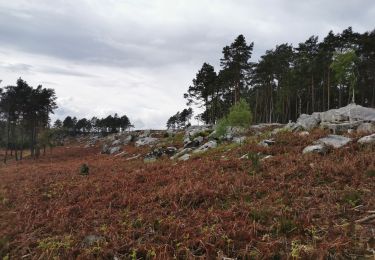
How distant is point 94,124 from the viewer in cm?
16000

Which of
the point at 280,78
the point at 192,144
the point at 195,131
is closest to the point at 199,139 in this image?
the point at 192,144

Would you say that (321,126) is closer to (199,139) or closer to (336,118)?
(336,118)

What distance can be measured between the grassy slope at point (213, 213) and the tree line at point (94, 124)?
12315 centimetres

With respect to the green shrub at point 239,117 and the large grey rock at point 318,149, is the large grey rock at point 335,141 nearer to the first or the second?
the large grey rock at point 318,149

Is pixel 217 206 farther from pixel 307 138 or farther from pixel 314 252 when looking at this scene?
pixel 307 138

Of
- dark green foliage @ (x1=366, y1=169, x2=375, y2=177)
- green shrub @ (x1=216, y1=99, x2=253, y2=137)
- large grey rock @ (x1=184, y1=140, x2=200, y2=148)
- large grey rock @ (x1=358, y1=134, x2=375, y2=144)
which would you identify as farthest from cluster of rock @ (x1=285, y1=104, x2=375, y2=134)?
dark green foliage @ (x1=366, y1=169, x2=375, y2=177)

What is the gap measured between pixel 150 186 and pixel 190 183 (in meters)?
2.20

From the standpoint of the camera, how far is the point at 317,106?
2790 inches

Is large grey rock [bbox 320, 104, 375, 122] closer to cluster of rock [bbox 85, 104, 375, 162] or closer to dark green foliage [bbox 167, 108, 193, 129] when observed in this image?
cluster of rock [bbox 85, 104, 375, 162]

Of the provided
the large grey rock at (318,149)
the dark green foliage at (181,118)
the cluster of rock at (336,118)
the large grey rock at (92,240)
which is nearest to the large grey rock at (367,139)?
the large grey rock at (318,149)

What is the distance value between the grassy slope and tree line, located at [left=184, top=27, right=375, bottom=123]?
97.6 feet

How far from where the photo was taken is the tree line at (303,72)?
50.3 m

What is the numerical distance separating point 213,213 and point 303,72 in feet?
171

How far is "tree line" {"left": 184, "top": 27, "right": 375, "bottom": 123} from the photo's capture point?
50.3m
